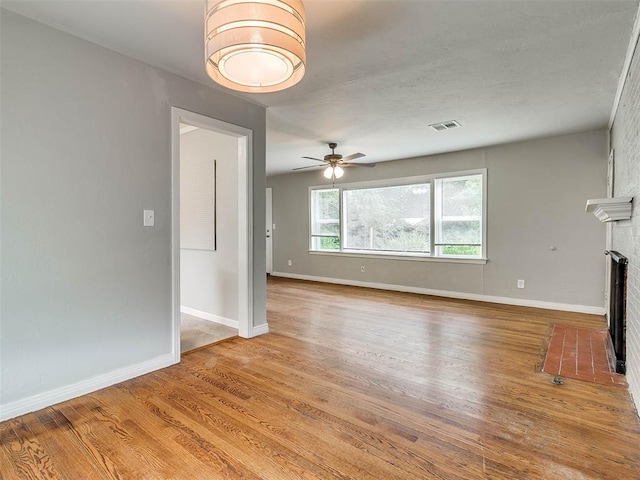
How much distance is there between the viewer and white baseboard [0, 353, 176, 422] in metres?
2.06

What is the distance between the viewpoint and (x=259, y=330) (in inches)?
142

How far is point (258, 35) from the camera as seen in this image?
1.45m

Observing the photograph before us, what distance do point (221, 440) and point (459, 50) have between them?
2.89 meters

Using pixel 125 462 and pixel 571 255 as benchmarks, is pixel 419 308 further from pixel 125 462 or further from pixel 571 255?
pixel 125 462

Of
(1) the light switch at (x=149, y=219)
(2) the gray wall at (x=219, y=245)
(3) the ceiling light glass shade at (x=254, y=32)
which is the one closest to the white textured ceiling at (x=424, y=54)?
(3) the ceiling light glass shade at (x=254, y=32)

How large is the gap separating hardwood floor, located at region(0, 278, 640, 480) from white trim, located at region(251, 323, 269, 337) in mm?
242

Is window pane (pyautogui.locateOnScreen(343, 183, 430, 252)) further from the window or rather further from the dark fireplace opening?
the dark fireplace opening

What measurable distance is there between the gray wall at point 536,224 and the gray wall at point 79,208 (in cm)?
432

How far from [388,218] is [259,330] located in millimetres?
3694

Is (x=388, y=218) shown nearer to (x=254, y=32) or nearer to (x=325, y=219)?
(x=325, y=219)

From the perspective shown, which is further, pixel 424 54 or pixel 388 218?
pixel 388 218

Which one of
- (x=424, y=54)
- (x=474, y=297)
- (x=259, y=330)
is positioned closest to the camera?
(x=424, y=54)

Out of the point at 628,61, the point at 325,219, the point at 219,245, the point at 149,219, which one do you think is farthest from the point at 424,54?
the point at 325,219

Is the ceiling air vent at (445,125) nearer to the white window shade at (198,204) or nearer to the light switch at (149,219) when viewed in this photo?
the white window shade at (198,204)
